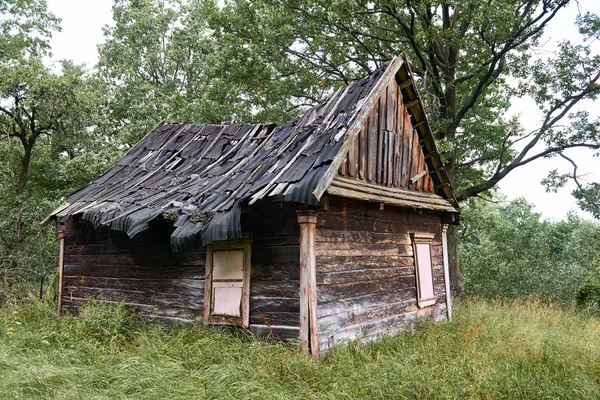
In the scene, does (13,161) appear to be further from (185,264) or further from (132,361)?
(132,361)

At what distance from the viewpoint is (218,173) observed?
8.48 metres

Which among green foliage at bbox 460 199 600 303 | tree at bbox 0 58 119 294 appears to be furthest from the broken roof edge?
tree at bbox 0 58 119 294

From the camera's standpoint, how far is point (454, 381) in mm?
5289

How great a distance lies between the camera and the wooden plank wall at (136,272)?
794 centimetres

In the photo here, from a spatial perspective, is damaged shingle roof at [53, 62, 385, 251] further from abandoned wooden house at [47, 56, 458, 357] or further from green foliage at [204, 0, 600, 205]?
green foliage at [204, 0, 600, 205]

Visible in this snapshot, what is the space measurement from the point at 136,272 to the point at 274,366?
4323 millimetres

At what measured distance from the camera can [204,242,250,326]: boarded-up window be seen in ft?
23.3

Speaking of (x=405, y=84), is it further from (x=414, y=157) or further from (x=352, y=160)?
(x=352, y=160)

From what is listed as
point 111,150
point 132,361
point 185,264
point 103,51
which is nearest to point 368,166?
point 185,264

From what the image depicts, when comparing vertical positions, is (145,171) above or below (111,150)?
below

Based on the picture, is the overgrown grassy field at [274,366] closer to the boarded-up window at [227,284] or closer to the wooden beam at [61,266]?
the boarded-up window at [227,284]

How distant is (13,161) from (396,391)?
19612 millimetres

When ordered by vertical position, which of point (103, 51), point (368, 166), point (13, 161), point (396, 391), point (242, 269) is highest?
point (103, 51)

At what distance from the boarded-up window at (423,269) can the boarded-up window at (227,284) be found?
383cm
